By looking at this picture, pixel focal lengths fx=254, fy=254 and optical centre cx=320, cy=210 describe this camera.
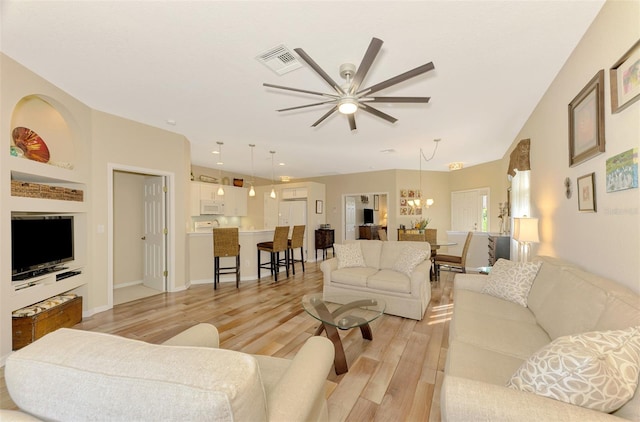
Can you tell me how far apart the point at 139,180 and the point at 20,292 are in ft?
9.31

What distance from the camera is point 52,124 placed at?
313cm

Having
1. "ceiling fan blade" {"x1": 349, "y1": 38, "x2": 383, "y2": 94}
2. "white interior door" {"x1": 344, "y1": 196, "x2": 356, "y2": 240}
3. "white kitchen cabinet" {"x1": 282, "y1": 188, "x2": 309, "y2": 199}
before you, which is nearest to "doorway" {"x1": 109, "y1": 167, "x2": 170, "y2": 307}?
"ceiling fan blade" {"x1": 349, "y1": 38, "x2": 383, "y2": 94}

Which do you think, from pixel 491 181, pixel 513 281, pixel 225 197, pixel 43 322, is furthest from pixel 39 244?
pixel 491 181

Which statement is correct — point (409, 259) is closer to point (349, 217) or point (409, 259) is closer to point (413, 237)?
point (413, 237)

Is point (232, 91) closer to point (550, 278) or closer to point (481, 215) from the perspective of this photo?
point (550, 278)

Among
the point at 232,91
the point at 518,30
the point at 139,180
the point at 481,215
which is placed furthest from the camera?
the point at 481,215

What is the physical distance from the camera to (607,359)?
948 millimetres

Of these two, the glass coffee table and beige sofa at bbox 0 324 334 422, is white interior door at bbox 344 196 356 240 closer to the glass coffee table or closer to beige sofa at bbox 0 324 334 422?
the glass coffee table

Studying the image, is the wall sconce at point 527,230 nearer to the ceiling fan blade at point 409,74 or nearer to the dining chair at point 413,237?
the ceiling fan blade at point 409,74

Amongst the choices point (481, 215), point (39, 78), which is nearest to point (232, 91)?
point (39, 78)

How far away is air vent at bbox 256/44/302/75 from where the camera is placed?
219 centimetres

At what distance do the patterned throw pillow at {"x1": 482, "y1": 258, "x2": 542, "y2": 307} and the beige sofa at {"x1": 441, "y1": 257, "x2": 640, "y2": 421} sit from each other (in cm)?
5

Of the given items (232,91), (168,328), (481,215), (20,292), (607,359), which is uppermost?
(232,91)

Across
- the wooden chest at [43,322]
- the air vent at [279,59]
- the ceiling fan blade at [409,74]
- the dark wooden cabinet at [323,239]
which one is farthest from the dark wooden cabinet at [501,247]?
the wooden chest at [43,322]
